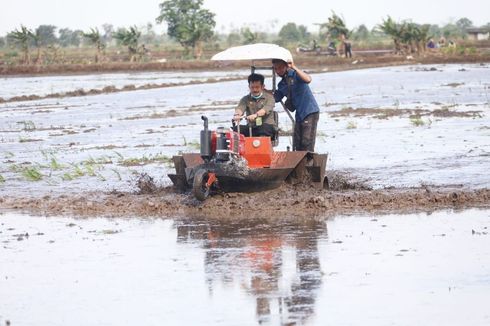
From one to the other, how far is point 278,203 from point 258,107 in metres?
1.44

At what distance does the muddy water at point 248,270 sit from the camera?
8.95m

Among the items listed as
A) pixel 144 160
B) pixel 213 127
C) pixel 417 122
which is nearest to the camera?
pixel 144 160

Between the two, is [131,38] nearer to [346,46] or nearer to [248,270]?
[346,46]

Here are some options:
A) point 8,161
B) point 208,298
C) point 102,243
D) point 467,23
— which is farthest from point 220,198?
point 467,23

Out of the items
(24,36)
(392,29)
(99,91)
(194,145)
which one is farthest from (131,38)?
(194,145)

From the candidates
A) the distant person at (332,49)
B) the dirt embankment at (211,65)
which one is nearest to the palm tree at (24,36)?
the dirt embankment at (211,65)

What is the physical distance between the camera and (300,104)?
16016mm

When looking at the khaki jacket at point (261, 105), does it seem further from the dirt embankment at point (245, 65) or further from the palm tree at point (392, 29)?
Result: the palm tree at point (392, 29)

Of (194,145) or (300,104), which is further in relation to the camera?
(194,145)

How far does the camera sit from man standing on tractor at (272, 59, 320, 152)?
52.1ft

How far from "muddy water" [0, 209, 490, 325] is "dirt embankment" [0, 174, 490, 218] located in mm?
520

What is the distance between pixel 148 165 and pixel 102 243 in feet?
24.7

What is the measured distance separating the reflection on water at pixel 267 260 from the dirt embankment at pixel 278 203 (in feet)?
2.46

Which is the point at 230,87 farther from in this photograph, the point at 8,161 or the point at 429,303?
the point at 429,303
